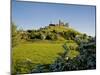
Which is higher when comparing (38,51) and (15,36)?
(15,36)

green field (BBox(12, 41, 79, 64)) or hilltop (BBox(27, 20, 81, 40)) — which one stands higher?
hilltop (BBox(27, 20, 81, 40))

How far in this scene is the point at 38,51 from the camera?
8.81 feet

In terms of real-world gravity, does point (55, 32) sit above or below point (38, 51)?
above

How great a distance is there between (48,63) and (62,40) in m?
0.31

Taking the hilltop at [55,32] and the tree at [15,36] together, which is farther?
the hilltop at [55,32]

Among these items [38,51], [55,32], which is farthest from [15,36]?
[55,32]

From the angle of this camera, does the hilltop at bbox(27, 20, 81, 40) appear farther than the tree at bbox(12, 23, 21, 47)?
Yes

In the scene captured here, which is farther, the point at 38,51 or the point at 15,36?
the point at 38,51

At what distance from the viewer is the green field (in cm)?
260

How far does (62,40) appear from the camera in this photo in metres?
2.80

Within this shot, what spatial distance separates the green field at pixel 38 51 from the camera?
8.54 ft

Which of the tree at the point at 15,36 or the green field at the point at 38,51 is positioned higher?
the tree at the point at 15,36

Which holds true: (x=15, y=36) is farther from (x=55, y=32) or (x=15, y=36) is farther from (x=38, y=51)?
(x=55, y=32)

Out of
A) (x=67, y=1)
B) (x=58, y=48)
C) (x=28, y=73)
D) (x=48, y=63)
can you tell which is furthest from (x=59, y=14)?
(x=28, y=73)
